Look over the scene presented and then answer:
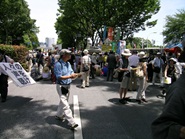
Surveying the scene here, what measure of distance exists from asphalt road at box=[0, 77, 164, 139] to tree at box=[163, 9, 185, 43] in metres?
31.4

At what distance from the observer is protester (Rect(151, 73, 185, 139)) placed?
1.38 m

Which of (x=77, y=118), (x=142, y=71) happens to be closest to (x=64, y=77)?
(x=77, y=118)

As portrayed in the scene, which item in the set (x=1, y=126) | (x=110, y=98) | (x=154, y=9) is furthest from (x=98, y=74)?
(x=154, y=9)

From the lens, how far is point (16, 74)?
7672 millimetres

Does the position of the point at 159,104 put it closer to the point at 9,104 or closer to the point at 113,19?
the point at 9,104

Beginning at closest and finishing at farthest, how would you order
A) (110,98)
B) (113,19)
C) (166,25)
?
1. (110,98)
2. (113,19)
3. (166,25)

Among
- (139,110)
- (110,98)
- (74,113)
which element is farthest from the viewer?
(110,98)

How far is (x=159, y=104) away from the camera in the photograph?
739cm

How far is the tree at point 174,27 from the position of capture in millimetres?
36594

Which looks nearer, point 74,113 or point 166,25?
point 74,113

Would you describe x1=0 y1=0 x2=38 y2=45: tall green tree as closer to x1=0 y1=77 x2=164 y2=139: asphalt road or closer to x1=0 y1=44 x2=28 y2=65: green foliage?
x1=0 y1=44 x2=28 y2=65: green foliage

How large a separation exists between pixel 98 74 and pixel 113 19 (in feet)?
44.5

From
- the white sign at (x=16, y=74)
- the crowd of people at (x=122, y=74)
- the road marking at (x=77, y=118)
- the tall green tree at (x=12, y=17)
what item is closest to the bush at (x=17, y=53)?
the crowd of people at (x=122, y=74)

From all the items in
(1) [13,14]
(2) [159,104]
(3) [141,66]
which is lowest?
(2) [159,104]
